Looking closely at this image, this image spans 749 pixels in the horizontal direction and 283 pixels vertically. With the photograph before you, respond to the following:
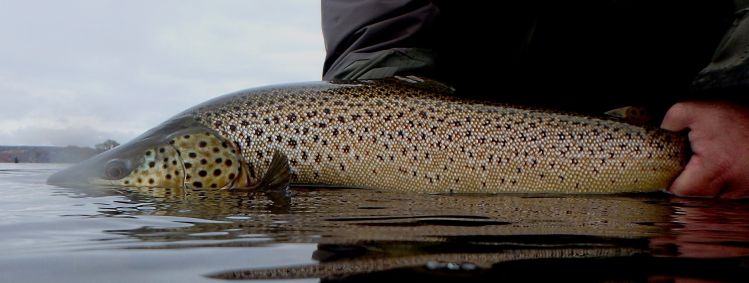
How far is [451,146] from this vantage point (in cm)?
307

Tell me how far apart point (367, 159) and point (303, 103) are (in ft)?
1.45

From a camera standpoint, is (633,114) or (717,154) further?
(633,114)

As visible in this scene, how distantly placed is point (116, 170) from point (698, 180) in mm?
2616

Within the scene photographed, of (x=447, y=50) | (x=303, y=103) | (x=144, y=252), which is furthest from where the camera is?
(x=447, y=50)

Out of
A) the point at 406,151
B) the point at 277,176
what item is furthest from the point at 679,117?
the point at 277,176

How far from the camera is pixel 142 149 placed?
3.11m

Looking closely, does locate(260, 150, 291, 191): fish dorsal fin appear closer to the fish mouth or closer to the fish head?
the fish head

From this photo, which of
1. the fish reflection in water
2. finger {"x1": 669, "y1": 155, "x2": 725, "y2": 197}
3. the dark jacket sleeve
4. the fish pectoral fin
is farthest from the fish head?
finger {"x1": 669, "y1": 155, "x2": 725, "y2": 197}

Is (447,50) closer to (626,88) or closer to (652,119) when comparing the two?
(626,88)

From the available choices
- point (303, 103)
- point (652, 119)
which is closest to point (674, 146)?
point (652, 119)

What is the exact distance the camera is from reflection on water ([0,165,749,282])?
743 mm

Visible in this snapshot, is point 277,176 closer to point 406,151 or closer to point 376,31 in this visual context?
point 406,151

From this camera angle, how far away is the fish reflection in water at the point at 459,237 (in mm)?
758

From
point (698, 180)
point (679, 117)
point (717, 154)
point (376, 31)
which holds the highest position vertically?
point (376, 31)
